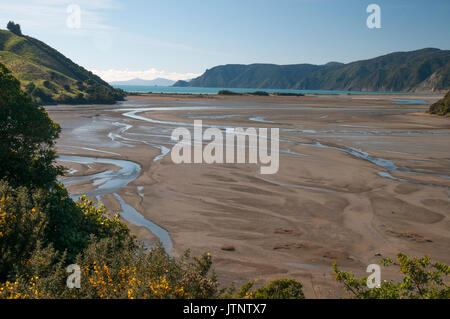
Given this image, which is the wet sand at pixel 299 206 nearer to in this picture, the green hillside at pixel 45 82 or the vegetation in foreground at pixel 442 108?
the vegetation in foreground at pixel 442 108

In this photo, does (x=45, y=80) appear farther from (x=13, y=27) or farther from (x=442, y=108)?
(x=442, y=108)

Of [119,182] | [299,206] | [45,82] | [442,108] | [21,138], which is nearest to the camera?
[21,138]

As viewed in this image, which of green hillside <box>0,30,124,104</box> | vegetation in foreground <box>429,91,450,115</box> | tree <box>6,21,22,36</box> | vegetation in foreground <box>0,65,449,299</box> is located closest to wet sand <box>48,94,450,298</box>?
vegetation in foreground <box>0,65,449,299</box>

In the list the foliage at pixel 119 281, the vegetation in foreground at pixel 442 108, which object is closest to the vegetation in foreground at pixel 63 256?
the foliage at pixel 119 281

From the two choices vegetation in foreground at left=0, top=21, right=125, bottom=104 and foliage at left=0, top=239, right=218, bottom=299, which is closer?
foliage at left=0, top=239, right=218, bottom=299

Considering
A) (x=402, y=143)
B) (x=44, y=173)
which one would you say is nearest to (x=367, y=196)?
(x=44, y=173)

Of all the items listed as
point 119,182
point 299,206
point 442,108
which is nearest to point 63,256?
point 299,206

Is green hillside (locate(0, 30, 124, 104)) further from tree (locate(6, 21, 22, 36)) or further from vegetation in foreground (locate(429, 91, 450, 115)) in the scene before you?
vegetation in foreground (locate(429, 91, 450, 115))
